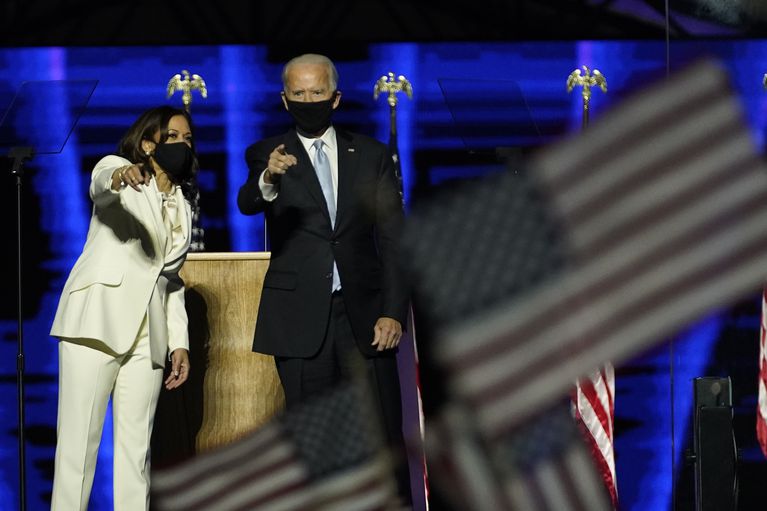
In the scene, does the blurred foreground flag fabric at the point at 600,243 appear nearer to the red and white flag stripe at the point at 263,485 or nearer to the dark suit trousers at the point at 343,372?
the red and white flag stripe at the point at 263,485

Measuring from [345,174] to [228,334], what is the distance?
664mm

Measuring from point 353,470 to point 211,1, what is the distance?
7.80 feet

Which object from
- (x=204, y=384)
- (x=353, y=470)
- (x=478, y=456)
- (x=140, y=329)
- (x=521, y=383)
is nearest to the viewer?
(x=521, y=383)

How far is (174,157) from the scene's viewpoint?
3.08m

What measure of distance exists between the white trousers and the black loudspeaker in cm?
130

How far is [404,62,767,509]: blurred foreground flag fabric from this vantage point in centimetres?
128

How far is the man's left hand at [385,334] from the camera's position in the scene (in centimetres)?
321

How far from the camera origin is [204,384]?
12.0 feet

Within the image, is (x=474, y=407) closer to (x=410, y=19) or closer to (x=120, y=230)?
(x=120, y=230)

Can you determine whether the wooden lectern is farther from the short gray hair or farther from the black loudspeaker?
the black loudspeaker

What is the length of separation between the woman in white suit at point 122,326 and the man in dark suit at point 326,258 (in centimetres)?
24

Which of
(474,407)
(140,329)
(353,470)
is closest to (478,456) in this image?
(474,407)

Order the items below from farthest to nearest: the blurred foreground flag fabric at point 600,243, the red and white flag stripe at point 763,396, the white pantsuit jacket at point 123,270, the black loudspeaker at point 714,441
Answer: the red and white flag stripe at point 763,396 → the white pantsuit jacket at point 123,270 → the black loudspeaker at point 714,441 → the blurred foreground flag fabric at point 600,243

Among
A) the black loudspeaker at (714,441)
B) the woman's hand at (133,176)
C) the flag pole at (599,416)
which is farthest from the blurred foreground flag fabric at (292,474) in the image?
the flag pole at (599,416)
